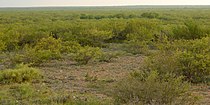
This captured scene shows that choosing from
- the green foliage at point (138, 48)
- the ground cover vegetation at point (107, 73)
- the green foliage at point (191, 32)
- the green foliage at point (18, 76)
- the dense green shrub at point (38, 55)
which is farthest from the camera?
the green foliage at point (191, 32)

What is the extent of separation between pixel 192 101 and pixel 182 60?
3.57 m

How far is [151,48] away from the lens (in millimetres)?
19844

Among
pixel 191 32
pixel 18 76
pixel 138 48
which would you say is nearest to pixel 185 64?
pixel 18 76

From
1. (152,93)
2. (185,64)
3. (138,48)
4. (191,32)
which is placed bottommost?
(138,48)

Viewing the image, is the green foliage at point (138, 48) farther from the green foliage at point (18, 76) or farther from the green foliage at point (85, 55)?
the green foliage at point (18, 76)

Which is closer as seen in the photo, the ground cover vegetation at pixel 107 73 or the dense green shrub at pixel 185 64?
the ground cover vegetation at pixel 107 73

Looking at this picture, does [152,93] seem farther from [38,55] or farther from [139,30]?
[139,30]

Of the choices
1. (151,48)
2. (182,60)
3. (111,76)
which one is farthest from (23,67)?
(151,48)

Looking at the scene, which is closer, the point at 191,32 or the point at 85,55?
the point at 85,55

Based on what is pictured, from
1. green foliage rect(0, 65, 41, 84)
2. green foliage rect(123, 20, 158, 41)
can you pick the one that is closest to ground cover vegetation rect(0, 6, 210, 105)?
green foliage rect(0, 65, 41, 84)

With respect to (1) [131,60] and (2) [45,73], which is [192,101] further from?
(1) [131,60]

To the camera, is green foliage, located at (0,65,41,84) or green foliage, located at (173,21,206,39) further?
green foliage, located at (173,21,206,39)

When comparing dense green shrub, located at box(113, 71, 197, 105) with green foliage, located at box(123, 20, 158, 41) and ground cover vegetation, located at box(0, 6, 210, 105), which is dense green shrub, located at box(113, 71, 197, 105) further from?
green foliage, located at box(123, 20, 158, 41)

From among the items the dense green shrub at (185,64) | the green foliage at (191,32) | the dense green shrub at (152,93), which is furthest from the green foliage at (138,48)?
the dense green shrub at (152,93)
